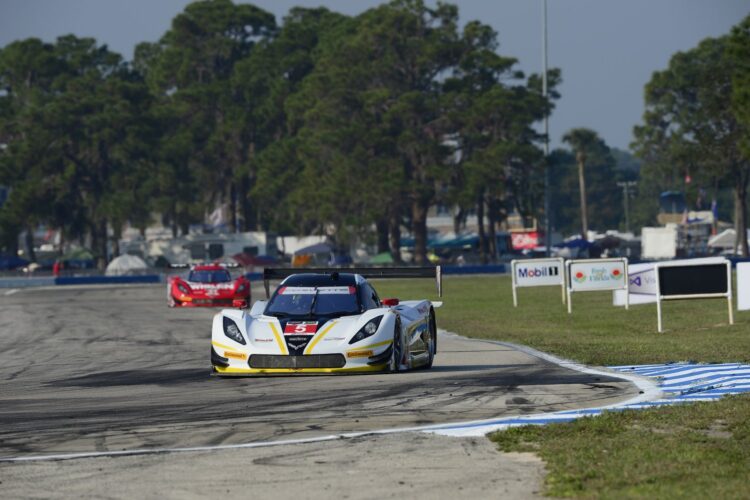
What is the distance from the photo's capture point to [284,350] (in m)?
16.1

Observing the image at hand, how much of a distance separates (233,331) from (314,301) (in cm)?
129

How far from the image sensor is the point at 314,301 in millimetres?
17469

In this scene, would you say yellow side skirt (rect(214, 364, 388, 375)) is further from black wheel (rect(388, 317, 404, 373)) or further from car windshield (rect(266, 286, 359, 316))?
car windshield (rect(266, 286, 359, 316))

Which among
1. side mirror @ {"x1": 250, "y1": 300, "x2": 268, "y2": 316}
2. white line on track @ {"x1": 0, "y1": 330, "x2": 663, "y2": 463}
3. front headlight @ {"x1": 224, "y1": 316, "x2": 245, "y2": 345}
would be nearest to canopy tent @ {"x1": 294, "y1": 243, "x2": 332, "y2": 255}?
side mirror @ {"x1": 250, "y1": 300, "x2": 268, "y2": 316}

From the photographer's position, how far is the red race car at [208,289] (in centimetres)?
3962

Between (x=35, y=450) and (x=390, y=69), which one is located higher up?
(x=390, y=69)

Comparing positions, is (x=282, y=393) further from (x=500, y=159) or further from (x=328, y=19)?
(x=328, y=19)

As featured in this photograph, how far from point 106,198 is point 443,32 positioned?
29122 mm

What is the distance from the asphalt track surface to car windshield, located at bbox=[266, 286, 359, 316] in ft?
3.92

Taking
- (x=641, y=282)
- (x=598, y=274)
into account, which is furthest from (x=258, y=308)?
(x=598, y=274)

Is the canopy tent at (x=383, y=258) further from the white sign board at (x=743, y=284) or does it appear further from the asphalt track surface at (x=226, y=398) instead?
Answer: the asphalt track surface at (x=226, y=398)

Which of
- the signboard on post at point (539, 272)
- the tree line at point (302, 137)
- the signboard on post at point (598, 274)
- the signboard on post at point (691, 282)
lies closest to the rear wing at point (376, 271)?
the signboard on post at point (691, 282)

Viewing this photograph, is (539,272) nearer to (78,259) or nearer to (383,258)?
(383,258)

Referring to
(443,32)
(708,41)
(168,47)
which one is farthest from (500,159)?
(168,47)
